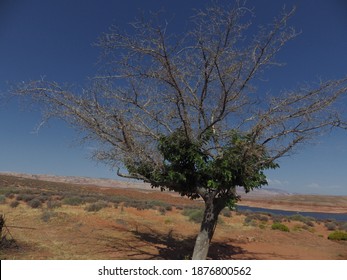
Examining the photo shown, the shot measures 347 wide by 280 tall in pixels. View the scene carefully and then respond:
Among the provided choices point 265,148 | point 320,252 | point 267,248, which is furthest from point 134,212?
point 265,148

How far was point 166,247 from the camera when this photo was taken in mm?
14203

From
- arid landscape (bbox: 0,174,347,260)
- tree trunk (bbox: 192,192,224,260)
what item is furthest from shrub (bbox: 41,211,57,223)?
tree trunk (bbox: 192,192,224,260)

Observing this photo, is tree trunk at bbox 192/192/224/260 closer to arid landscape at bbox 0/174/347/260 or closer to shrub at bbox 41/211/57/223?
arid landscape at bbox 0/174/347/260

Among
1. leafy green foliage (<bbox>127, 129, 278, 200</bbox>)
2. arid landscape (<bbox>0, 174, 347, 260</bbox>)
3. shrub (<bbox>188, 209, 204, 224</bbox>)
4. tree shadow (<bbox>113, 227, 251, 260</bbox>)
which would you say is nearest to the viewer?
leafy green foliage (<bbox>127, 129, 278, 200</bbox>)

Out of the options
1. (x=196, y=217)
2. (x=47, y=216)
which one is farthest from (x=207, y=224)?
(x=196, y=217)

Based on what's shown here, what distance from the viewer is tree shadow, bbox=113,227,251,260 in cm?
1242

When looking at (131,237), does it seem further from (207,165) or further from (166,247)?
(207,165)

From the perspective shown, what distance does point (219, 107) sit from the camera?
9.96 m

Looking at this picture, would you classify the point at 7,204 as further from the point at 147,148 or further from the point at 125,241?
the point at 147,148

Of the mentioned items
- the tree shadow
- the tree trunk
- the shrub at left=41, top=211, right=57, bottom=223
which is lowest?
the tree shadow

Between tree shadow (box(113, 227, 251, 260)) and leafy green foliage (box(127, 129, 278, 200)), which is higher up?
leafy green foliage (box(127, 129, 278, 200))

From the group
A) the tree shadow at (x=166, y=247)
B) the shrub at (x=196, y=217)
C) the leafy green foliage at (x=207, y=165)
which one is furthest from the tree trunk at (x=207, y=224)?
the shrub at (x=196, y=217)

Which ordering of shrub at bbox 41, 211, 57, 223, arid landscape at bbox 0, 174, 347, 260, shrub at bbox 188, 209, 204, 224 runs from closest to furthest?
arid landscape at bbox 0, 174, 347, 260
shrub at bbox 41, 211, 57, 223
shrub at bbox 188, 209, 204, 224

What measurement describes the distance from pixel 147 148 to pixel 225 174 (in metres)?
2.54
